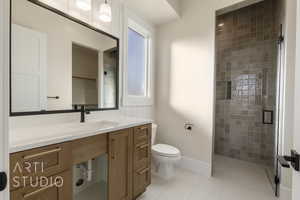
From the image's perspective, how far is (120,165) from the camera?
4.84 feet

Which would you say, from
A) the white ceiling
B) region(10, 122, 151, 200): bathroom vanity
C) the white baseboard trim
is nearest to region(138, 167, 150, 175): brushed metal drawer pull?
region(10, 122, 151, 200): bathroom vanity

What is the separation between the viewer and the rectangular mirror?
126cm

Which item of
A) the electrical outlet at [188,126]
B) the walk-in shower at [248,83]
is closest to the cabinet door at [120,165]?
the electrical outlet at [188,126]

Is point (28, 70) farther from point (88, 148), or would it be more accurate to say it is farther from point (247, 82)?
point (247, 82)

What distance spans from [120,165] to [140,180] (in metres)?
0.43

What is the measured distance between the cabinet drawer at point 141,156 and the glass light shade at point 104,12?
5.15 ft

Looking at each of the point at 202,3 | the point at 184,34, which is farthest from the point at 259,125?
the point at 202,3

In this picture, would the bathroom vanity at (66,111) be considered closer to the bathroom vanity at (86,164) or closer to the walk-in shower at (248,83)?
the bathroom vanity at (86,164)

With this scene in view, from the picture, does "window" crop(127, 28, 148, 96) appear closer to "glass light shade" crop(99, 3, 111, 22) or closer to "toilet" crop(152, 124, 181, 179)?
"glass light shade" crop(99, 3, 111, 22)

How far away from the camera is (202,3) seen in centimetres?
246

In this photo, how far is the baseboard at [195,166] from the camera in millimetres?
2397

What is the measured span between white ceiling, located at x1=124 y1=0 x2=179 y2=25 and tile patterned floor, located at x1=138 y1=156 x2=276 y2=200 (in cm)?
260
